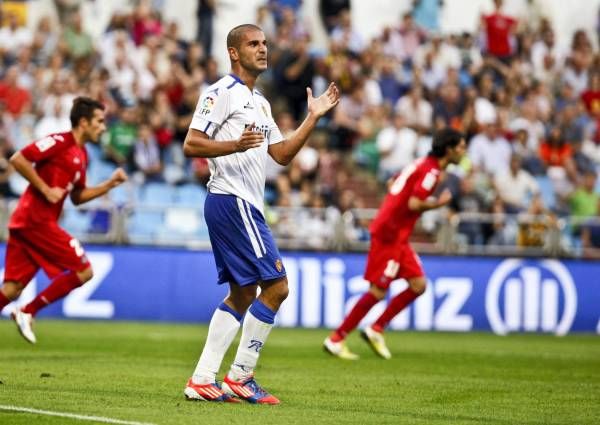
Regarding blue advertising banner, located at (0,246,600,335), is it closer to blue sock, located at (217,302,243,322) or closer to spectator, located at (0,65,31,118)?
spectator, located at (0,65,31,118)

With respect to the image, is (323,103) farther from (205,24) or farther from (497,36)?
(497,36)

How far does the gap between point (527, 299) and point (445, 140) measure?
7183 millimetres

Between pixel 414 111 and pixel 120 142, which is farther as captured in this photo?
pixel 414 111

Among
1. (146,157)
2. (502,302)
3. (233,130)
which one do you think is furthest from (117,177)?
(502,302)

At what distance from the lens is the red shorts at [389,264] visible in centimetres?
1507

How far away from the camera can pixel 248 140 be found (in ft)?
29.6

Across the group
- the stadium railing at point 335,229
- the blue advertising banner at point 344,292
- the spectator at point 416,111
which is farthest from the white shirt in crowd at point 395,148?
the blue advertising banner at point 344,292

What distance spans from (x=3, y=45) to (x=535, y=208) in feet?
31.8

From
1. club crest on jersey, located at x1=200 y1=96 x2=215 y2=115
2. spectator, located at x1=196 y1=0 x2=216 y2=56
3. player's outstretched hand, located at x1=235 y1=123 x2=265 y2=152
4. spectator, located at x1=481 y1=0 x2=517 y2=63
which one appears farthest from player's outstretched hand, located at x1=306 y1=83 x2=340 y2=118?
spectator, located at x1=481 y1=0 x2=517 y2=63

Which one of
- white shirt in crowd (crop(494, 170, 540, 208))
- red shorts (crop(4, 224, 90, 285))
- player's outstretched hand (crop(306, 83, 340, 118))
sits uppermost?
player's outstretched hand (crop(306, 83, 340, 118))

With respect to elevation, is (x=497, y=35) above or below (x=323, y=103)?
above

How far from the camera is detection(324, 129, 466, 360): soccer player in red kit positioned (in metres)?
14.8

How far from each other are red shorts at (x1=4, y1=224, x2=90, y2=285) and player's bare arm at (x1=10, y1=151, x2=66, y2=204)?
0.53 metres

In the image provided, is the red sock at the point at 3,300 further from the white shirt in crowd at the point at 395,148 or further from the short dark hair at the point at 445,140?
the white shirt in crowd at the point at 395,148
